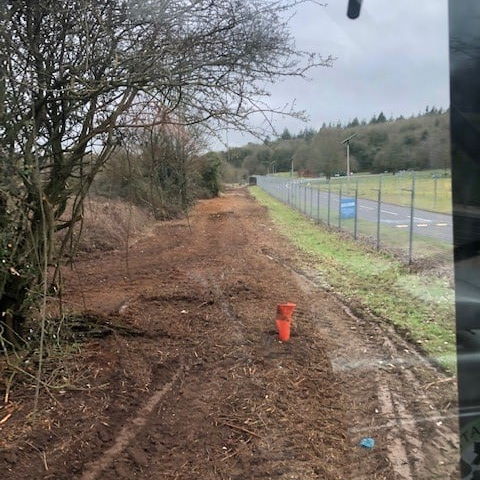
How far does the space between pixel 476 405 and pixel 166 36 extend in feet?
11.4

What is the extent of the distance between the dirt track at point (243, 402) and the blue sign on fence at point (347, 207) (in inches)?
349

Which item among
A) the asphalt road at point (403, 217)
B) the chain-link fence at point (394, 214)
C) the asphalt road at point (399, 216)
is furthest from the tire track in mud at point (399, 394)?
the asphalt road at point (403, 217)

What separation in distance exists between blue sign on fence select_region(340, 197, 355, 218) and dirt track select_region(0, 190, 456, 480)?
8.85 m

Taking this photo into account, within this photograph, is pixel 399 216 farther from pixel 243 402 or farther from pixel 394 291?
pixel 243 402

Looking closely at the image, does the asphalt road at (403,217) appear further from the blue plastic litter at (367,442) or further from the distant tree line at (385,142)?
the blue plastic litter at (367,442)

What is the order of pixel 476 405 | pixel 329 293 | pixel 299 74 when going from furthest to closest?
pixel 329 293 → pixel 299 74 → pixel 476 405

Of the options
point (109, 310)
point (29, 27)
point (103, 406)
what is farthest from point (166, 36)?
point (109, 310)

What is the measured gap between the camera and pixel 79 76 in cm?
420

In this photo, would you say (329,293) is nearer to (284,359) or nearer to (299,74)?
(284,359)

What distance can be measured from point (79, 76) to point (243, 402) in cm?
285

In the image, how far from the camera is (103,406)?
4215mm

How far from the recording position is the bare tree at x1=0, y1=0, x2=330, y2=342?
4.07 meters

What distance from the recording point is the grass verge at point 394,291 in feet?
18.5

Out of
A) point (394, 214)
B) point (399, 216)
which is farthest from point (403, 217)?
point (394, 214)
